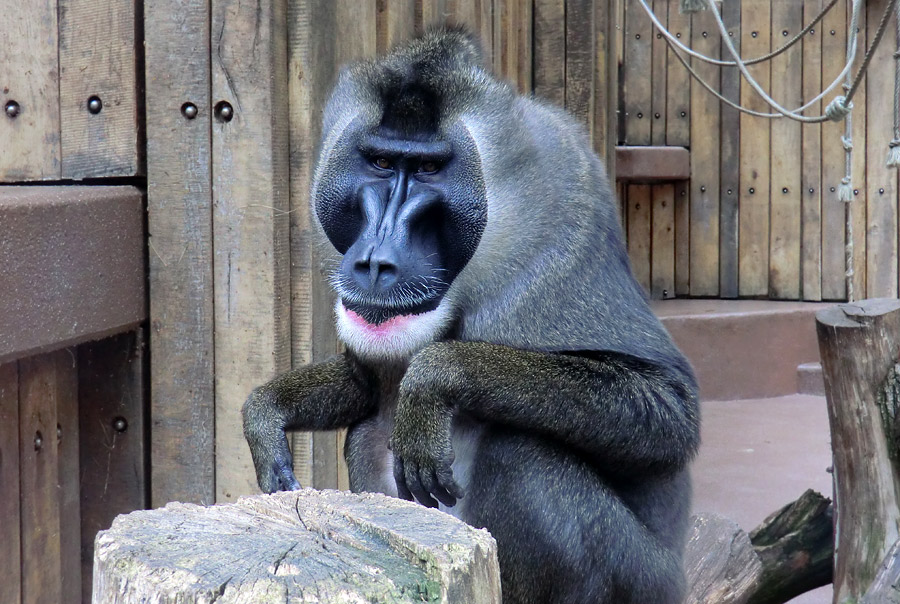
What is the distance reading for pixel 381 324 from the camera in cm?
260

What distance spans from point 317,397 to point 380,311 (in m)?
0.59

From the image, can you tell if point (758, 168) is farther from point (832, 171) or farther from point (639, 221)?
point (639, 221)

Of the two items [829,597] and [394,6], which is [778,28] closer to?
[829,597]

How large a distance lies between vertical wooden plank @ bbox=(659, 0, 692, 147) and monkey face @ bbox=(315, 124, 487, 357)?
632 centimetres

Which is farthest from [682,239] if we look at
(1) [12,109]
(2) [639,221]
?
(1) [12,109]

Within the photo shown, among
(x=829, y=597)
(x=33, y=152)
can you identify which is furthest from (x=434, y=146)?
(x=829, y=597)

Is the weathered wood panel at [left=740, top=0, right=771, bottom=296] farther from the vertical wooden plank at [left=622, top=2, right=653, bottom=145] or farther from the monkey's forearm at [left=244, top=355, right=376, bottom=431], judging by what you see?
the monkey's forearm at [left=244, top=355, right=376, bottom=431]

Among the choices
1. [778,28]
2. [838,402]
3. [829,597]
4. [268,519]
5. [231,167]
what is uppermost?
[778,28]

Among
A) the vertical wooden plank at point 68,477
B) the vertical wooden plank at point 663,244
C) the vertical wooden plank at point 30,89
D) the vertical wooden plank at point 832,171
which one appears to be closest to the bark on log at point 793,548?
the vertical wooden plank at point 68,477

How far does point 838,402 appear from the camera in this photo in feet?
14.2

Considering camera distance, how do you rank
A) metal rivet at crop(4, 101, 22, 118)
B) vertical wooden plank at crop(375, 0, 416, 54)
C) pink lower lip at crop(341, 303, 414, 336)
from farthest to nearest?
vertical wooden plank at crop(375, 0, 416, 54)
metal rivet at crop(4, 101, 22, 118)
pink lower lip at crop(341, 303, 414, 336)

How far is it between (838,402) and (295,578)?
3359 millimetres

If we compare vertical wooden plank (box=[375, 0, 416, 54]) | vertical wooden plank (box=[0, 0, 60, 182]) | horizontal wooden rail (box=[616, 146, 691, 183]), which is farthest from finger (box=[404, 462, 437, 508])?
horizontal wooden rail (box=[616, 146, 691, 183])

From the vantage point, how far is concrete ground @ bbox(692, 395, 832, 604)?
567 centimetres
